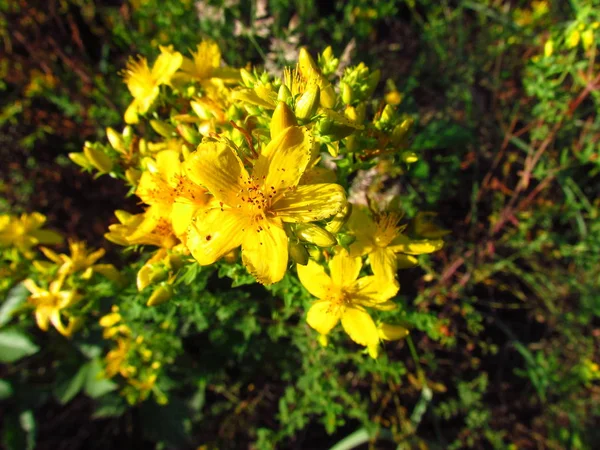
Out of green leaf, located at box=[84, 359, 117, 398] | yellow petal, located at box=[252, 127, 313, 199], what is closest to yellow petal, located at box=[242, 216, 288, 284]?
yellow petal, located at box=[252, 127, 313, 199]

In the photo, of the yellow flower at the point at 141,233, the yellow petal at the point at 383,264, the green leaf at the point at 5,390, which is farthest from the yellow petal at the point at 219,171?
the green leaf at the point at 5,390

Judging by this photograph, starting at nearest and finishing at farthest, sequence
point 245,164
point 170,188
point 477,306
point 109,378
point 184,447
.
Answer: point 245,164, point 170,188, point 109,378, point 184,447, point 477,306

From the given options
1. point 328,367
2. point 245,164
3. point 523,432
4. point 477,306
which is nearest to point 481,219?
point 477,306

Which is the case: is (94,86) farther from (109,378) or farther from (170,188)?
(170,188)

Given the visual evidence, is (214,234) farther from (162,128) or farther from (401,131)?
(401,131)

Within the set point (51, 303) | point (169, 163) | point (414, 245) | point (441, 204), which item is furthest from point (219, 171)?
point (441, 204)

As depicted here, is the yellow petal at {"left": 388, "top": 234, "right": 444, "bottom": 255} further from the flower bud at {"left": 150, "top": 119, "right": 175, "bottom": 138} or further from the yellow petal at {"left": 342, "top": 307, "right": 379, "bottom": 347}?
the flower bud at {"left": 150, "top": 119, "right": 175, "bottom": 138}

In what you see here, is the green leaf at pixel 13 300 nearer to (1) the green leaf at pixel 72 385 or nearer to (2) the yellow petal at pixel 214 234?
(1) the green leaf at pixel 72 385
